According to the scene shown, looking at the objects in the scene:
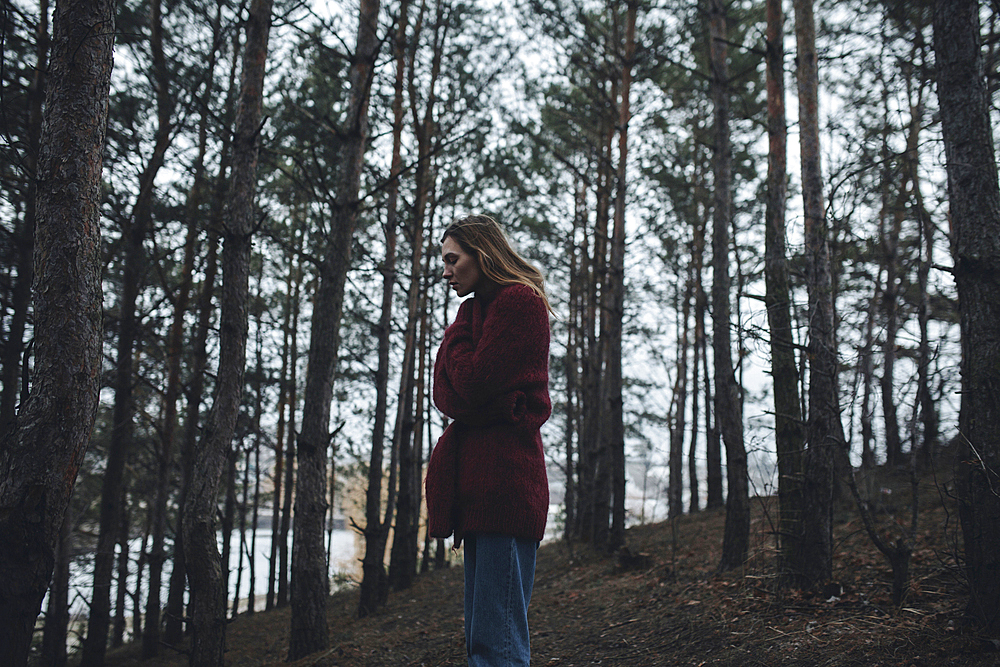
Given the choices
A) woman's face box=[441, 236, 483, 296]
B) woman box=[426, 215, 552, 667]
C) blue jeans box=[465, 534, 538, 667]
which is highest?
woman's face box=[441, 236, 483, 296]

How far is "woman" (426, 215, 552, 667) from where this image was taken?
1982mm

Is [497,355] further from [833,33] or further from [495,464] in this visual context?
[833,33]

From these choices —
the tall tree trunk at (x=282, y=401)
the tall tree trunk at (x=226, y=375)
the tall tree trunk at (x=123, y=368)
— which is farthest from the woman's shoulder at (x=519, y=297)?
the tall tree trunk at (x=282, y=401)

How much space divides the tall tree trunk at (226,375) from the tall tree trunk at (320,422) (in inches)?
29.5

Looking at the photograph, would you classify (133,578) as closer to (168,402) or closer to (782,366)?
(168,402)

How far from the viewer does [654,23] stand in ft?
31.8

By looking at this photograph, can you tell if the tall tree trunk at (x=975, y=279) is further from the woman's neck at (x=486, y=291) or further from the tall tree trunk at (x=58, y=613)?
the tall tree trunk at (x=58, y=613)

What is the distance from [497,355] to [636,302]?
43.2ft

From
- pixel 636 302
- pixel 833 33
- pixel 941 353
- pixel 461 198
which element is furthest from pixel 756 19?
pixel 941 353

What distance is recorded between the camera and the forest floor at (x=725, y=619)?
10.2 ft

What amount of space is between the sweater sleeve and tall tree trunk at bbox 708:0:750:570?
3.92 m

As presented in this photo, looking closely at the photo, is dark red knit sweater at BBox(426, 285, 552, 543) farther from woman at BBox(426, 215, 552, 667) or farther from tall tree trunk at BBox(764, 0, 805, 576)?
tall tree trunk at BBox(764, 0, 805, 576)

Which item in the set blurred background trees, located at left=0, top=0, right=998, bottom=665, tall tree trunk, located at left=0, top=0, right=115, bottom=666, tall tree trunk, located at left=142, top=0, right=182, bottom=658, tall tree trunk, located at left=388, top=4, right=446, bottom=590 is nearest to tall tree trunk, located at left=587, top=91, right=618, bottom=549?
blurred background trees, located at left=0, top=0, right=998, bottom=665

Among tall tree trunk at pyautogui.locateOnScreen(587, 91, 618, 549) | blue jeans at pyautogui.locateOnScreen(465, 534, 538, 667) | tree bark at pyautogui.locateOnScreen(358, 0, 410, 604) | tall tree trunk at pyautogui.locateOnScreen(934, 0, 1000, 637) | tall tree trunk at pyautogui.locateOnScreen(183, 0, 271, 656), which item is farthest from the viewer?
tall tree trunk at pyautogui.locateOnScreen(587, 91, 618, 549)
